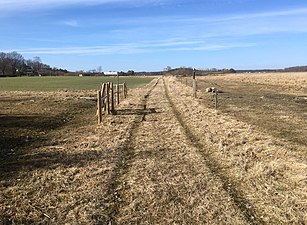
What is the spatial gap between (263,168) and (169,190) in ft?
7.56

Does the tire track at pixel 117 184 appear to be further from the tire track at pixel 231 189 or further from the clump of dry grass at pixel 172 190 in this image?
the tire track at pixel 231 189

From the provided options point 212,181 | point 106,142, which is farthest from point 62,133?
point 212,181

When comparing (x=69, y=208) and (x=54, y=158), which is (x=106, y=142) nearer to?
(x=54, y=158)

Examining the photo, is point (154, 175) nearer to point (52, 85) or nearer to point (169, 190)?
point (169, 190)

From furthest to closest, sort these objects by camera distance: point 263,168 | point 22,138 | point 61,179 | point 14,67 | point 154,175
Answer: point 14,67 → point 22,138 → point 263,168 → point 154,175 → point 61,179

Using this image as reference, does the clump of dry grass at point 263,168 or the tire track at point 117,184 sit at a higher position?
the tire track at point 117,184

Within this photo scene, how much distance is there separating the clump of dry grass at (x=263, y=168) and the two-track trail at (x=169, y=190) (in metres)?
0.39

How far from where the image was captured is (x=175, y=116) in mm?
16141

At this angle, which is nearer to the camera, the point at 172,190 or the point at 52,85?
the point at 172,190

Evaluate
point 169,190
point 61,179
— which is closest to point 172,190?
point 169,190

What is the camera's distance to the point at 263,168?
7.28 m

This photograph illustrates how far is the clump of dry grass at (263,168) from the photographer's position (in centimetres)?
529

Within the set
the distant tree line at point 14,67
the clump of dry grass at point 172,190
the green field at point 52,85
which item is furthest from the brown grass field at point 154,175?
the distant tree line at point 14,67

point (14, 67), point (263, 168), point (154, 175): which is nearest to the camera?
point (154, 175)
